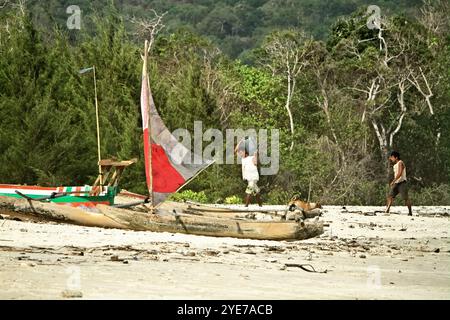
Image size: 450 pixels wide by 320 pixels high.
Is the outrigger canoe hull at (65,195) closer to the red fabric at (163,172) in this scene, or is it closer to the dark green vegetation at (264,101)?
the red fabric at (163,172)

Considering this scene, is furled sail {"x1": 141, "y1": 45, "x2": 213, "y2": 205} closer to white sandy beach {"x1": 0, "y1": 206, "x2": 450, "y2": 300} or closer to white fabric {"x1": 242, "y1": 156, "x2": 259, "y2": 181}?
white sandy beach {"x1": 0, "y1": 206, "x2": 450, "y2": 300}

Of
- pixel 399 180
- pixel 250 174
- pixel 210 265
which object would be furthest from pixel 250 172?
pixel 210 265

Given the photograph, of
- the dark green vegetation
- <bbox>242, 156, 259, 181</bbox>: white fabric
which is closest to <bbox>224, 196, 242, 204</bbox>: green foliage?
the dark green vegetation

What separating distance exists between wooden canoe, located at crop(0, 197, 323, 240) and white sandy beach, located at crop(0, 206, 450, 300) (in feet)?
0.63

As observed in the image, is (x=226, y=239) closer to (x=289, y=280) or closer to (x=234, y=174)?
(x=289, y=280)

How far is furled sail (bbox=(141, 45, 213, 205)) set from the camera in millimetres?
15914

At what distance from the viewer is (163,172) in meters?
16.2

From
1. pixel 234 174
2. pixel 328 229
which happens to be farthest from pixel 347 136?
pixel 328 229

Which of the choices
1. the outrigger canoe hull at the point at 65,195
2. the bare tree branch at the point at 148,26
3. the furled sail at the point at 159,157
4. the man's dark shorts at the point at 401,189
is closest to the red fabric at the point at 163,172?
the furled sail at the point at 159,157

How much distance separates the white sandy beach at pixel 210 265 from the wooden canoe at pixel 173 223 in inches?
7.6

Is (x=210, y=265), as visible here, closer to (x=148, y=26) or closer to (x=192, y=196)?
(x=192, y=196)

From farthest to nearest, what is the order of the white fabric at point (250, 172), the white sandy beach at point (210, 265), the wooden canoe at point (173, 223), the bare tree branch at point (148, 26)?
1. the bare tree branch at point (148, 26)
2. the white fabric at point (250, 172)
3. the wooden canoe at point (173, 223)
4. the white sandy beach at point (210, 265)

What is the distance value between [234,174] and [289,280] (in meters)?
19.5

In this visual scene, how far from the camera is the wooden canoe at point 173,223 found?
14633 millimetres
